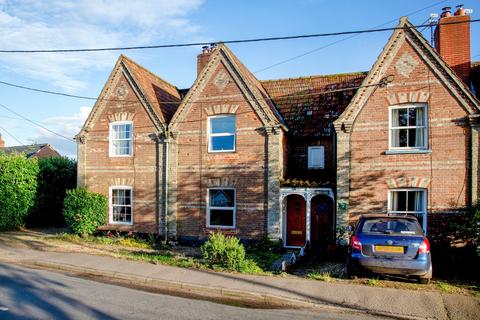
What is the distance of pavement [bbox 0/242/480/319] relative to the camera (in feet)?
27.4

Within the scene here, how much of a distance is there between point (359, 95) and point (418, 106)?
7.63 ft

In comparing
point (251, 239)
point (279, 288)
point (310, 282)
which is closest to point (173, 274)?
point (279, 288)

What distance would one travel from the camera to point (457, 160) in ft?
46.3

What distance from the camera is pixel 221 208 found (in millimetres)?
17141

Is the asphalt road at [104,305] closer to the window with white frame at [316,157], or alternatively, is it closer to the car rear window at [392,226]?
the car rear window at [392,226]

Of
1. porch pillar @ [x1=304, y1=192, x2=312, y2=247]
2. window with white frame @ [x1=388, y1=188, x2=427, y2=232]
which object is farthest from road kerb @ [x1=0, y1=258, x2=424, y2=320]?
window with white frame @ [x1=388, y1=188, x2=427, y2=232]

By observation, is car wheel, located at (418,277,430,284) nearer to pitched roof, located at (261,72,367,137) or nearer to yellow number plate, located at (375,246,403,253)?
yellow number plate, located at (375,246,403,253)

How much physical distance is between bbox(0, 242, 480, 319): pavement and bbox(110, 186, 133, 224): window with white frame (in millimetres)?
5998

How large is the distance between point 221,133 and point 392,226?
9327mm

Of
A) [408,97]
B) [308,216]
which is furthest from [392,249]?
[408,97]

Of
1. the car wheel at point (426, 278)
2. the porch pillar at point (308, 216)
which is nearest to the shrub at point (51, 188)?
the porch pillar at point (308, 216)

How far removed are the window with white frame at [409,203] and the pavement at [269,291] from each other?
5.53 meters

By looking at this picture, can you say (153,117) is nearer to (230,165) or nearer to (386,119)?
(230,165)

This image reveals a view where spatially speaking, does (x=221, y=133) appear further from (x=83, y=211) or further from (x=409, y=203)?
(x=409, y=203)
